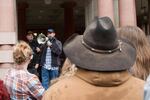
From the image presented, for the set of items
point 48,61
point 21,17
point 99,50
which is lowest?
point 48,61

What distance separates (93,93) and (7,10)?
55.0 feet

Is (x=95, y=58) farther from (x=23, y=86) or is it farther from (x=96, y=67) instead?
(x=23, y=86)

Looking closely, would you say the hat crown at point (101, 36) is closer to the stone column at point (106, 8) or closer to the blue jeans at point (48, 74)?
the blue jeans at point (48, 74)

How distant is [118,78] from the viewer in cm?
283

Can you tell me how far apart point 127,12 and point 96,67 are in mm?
18969

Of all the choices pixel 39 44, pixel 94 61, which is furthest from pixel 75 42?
pixel 39 44

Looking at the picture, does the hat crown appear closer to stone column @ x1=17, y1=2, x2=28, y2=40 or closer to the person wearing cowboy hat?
the person wearing cowboy hat

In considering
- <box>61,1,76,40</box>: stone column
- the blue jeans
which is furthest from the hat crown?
<box>61,1,76,40</box>: stone column

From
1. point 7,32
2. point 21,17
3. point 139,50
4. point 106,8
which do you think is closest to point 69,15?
point 21,17

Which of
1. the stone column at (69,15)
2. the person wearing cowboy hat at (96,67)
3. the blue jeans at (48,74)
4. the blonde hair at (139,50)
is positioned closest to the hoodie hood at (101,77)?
the person wearing cowboy hat at (96,67)

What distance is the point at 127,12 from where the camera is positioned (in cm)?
2155

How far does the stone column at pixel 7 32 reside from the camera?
18581 mm

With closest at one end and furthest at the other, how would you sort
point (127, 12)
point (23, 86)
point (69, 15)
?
point (23, 86)
point (127, 12)
point (69, 15)

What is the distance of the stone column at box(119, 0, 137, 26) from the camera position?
21.3 m
